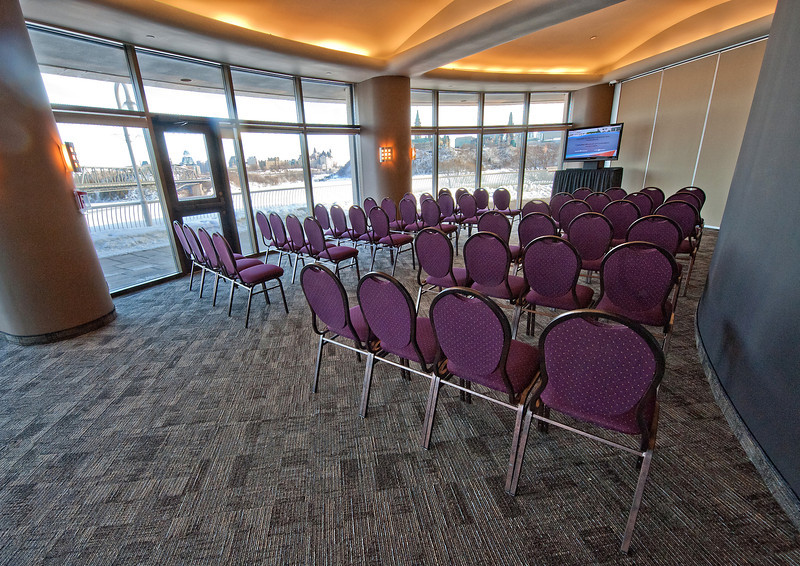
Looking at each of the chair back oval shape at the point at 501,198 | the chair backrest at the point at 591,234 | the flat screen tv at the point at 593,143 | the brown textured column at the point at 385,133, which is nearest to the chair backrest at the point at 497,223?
the chair backrest at the point at 591,234

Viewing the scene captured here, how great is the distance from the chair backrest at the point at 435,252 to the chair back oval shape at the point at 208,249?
2.52m

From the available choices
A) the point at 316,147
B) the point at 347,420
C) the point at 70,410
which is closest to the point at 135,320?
the point at 70,410

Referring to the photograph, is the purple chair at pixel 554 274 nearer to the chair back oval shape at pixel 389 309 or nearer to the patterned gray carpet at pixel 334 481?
the patterned gray carpet at pixel 334 481

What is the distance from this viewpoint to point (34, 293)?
12.4 feet

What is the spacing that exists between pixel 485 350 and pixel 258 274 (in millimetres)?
3176

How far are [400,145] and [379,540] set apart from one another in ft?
28.3

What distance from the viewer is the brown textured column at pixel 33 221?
345 cm

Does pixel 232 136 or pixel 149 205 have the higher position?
pixel 232 136

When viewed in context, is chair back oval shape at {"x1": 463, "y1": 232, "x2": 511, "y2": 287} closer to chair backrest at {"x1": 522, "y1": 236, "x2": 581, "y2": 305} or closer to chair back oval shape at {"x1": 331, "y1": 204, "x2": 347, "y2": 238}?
chair backrest at {"x1": 522, "y1": 236, "x2": 581, "y2": 305}

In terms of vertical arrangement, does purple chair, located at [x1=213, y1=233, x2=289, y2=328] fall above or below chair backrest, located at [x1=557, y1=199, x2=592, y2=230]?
below

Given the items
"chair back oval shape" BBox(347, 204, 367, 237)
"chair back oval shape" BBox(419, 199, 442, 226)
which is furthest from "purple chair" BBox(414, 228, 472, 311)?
"chair back oval shape" BBox(419, 199, 442, 226)

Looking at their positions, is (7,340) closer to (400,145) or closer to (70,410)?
(70,410)

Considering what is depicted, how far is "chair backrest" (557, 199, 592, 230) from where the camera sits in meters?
5.03

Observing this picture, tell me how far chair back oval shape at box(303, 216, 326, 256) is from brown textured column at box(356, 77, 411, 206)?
14.7ft
